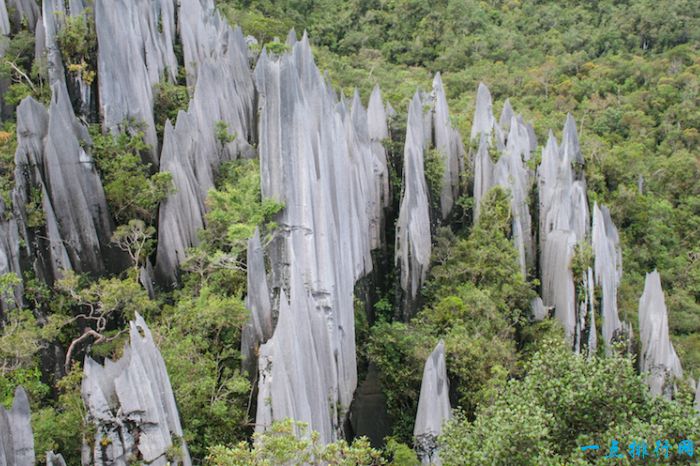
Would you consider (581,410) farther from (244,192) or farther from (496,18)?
(496,18)

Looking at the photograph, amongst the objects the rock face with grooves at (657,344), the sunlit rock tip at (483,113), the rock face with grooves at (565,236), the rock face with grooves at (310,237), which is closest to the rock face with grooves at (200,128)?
the rock face with grooves at (310,237)

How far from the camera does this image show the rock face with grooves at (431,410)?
1484cm

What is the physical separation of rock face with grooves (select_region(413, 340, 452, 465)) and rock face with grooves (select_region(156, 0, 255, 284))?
22.8 ft

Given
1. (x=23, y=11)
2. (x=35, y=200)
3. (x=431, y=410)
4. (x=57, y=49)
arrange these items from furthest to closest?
1. (x=23, y=11)
2. (x=57, y=49)
3. (x=35, y=200)
4. (x=431, y=410)

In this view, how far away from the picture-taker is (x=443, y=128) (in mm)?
23484

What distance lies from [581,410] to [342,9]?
35192 millimetres

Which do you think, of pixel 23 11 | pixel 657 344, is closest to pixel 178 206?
pixel 23 11

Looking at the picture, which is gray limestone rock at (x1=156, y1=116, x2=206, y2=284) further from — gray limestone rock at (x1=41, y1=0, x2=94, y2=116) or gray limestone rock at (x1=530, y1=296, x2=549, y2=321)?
gray limestone rock at (x1=530, y1=296, x2=549, y2=321)

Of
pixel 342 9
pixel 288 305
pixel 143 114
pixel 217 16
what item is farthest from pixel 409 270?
pixel 342 9

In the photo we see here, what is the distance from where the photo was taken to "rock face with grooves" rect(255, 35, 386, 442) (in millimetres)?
13789

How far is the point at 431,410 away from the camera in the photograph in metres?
14.9

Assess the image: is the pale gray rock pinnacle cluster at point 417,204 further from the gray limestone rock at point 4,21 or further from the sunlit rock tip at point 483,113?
the gray limestone rock at point 4,21

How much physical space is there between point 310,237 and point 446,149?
382 inches

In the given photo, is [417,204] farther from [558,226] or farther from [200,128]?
[200,128]
